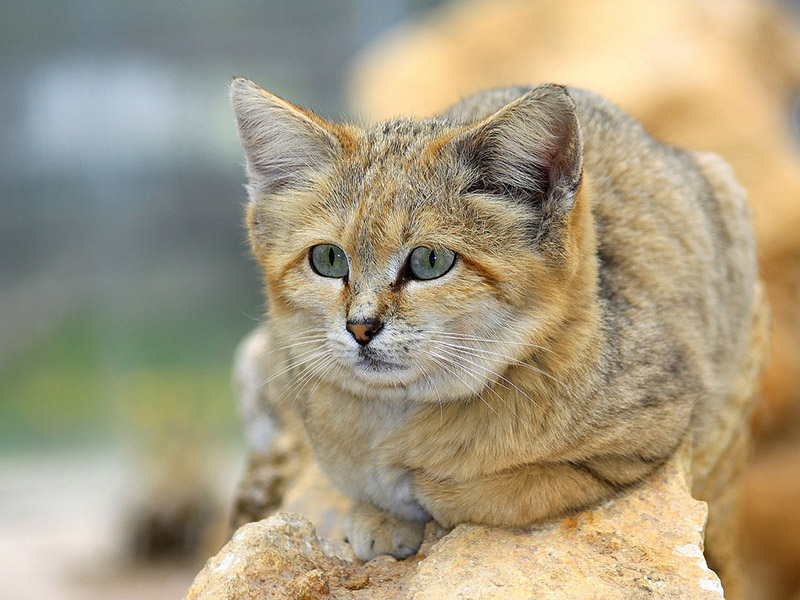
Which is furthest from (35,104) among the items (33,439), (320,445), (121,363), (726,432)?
(726,432)

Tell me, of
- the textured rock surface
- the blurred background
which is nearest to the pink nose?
the textured rock surface

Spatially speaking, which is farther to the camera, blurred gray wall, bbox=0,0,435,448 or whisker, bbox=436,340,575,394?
blurred gray wall, bbox=0,0,435,448

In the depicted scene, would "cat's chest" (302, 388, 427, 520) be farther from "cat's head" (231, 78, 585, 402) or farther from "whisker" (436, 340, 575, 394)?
"whisker" (436, 340, 575, 394)

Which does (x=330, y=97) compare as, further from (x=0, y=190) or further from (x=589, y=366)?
(x=589, y=366)

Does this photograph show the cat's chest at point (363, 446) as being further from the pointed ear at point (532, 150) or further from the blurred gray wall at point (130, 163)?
the blurred gray wall at point (130, 163)

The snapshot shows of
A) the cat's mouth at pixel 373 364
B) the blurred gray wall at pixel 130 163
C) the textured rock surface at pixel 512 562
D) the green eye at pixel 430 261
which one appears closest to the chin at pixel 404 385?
the cat's mouth at pixel 373 364

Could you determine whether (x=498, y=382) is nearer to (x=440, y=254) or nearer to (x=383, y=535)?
(x=440, y=254)
